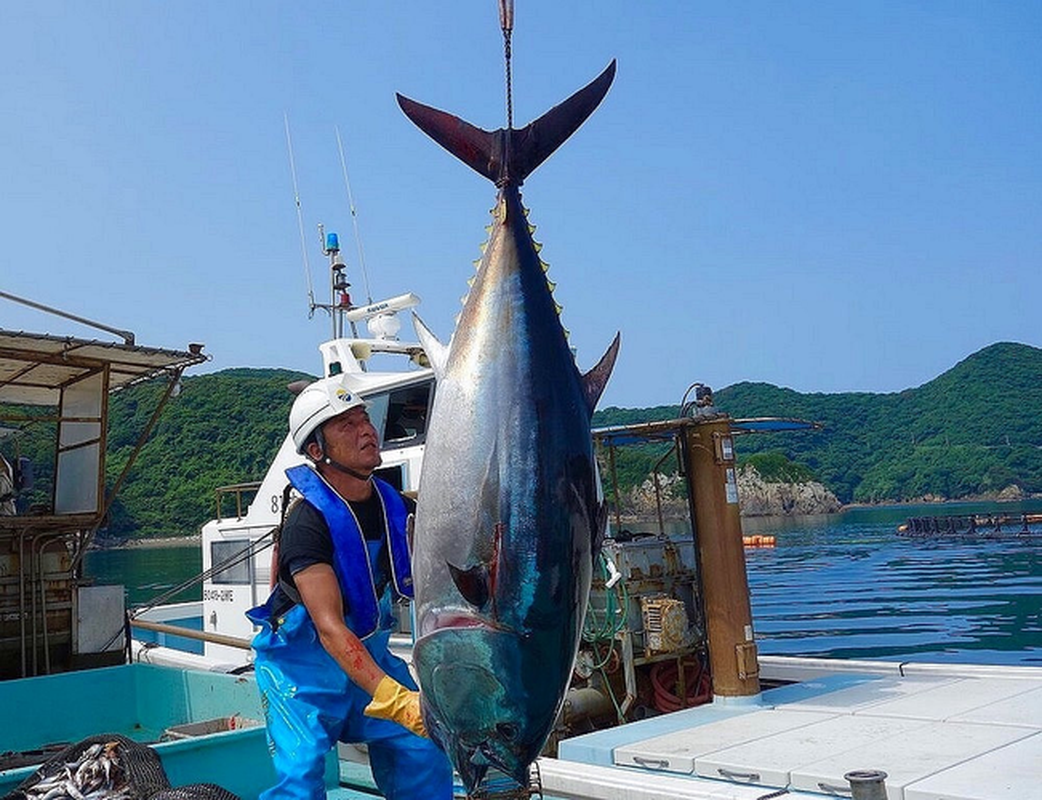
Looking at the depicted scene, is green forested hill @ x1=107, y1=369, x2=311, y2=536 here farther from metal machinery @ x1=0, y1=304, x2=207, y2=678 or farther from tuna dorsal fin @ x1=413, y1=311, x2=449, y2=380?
tuna dorsal fin @ x1=413, y1=311, x2=449, y2=380

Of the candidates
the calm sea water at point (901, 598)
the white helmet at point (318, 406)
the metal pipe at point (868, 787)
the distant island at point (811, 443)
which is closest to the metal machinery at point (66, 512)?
the calm sea water at point (901, 598)

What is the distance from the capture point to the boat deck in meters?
3.85

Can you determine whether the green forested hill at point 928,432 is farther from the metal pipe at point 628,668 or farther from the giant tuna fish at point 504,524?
the giant tuna fish at point 504,524

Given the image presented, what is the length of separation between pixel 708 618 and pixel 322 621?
14.0 feet

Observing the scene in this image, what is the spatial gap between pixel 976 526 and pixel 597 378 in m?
42.1

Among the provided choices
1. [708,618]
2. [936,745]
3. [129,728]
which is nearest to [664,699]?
[708,618]

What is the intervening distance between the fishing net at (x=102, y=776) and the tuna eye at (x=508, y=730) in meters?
2.55

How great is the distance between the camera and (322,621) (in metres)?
2.62

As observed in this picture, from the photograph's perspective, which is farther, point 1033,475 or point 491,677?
point 1033,475

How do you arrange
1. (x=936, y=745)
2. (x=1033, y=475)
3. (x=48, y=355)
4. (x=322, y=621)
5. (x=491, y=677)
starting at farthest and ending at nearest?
(x=1033, y=475) → (x=48, y=355) → (x=936, y=745) → (x=322, y=621) → (x=491, y=677)

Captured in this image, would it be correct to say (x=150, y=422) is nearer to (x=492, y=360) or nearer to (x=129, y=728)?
(x=129, y=728)

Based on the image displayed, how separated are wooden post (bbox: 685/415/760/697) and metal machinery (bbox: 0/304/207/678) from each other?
12.5ft

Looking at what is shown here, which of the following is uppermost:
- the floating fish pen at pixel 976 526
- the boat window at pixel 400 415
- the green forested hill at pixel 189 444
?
the green forested hill at pixel 189 444

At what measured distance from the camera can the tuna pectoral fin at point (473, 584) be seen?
1.94m
